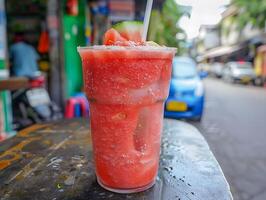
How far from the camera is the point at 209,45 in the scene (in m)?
39.0

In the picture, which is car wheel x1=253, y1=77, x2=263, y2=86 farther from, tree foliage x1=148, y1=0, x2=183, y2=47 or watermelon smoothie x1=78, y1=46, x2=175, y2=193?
watermelon smoothie x1=78, y1=46, x2=175, y2=193

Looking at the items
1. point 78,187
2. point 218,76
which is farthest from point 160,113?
point 218,76


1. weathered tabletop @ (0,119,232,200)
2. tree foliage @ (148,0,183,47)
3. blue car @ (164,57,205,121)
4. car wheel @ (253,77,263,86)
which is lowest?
car wheel @ (253,77,263,86)

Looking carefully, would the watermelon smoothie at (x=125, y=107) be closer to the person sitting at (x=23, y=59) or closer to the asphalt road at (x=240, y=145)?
the asphalt road at (x=240, y=145)

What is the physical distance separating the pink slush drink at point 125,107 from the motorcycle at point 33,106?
368 cm

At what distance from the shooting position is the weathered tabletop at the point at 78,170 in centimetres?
84

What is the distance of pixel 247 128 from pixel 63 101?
3.70 m

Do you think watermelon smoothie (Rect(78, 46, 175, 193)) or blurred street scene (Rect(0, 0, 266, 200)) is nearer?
watermelon smoothie (Rect(78, 46, 175, 193))

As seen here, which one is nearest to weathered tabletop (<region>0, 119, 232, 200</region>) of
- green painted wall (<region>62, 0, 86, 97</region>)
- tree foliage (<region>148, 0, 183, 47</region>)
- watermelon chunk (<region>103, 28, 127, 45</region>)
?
watermelon chunk (<region>103, 28, 127, 45</region>)

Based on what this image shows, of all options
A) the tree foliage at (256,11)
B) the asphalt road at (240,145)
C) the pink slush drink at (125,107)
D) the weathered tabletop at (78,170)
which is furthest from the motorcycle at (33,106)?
the tree foliage at (256,11)

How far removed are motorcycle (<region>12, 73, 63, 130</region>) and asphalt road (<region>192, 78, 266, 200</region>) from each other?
8.42ft

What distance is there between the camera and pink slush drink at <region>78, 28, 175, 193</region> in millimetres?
842

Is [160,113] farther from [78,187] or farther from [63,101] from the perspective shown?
[63,101]

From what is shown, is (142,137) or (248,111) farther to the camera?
(248,111)
